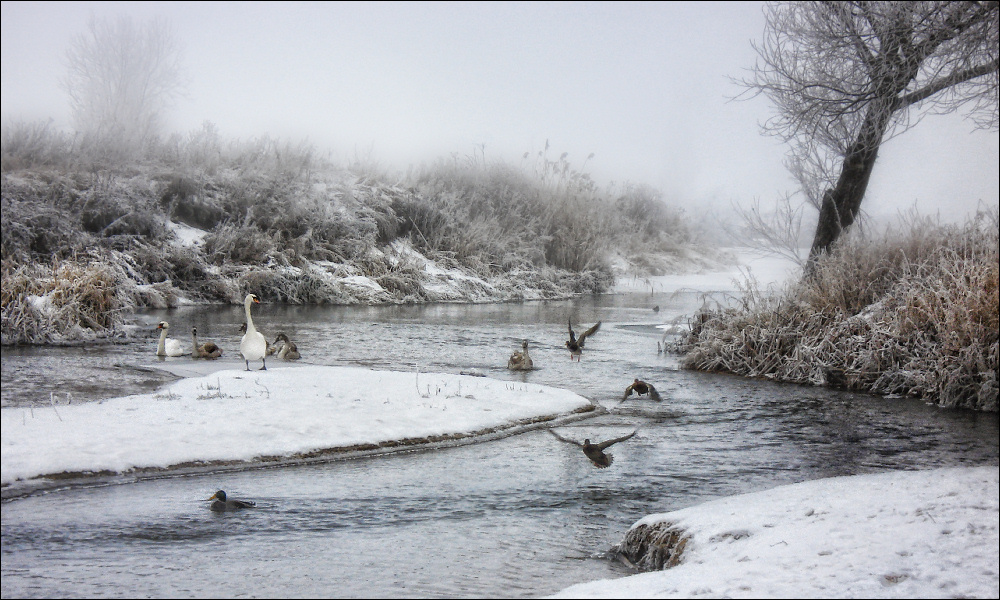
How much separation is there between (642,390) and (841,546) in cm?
502

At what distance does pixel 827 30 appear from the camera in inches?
414

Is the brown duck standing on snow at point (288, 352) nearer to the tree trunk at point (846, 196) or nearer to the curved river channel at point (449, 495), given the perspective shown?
the curved river channel at point (449, 495)

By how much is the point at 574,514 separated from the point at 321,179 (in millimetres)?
20882

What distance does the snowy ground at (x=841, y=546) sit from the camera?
9.32ft

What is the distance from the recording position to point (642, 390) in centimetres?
824

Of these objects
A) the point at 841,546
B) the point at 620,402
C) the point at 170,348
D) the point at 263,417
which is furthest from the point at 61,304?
the point at 841,546

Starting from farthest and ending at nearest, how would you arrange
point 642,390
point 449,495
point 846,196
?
1. point 846,196
2. point 642,390
3. point 449,495

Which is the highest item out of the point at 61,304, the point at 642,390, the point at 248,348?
the point at 61,304

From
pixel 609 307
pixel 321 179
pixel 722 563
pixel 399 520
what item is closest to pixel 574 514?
pixel 399 520

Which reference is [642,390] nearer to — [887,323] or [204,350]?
[887,323]

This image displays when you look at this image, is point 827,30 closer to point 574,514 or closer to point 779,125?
point 779,125

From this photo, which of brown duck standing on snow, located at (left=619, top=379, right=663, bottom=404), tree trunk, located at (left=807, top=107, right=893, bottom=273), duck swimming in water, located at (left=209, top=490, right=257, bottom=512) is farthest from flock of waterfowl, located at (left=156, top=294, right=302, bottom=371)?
tree trunk, located at (left=807, top=107, right=893, bottom=273)

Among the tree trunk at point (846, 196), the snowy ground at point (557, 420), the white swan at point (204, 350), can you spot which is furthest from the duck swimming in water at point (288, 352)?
the tree trunk at point (846, 196)

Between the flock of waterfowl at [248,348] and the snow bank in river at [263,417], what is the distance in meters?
0.38
